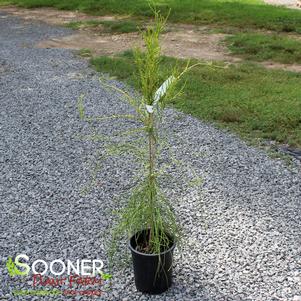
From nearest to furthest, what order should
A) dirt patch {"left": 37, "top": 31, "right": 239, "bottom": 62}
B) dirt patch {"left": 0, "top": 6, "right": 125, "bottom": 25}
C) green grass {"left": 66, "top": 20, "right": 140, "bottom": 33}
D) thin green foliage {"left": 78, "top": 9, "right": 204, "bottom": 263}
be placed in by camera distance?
thin green foliage {"left": 78, "top": 9, "right": 204, "bottom": 263}
dirt patch {"left": 37, "top": 31, "right": 239, "bottom": 62}
green grass {"left": 66, "top": 20, "right": 140, "bottom": 33}
dirt patch {"left": 0, "top": 6, "right": 125, "bottom": 25}

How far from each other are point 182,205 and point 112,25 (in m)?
7.73

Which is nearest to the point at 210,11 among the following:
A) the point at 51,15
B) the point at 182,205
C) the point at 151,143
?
the point at 51,15

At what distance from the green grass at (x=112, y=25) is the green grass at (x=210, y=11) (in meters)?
1.05

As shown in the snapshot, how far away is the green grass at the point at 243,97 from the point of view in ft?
19.1

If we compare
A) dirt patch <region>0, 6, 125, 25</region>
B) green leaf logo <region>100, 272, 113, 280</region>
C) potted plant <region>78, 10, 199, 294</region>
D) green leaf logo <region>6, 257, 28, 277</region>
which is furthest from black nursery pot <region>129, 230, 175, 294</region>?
dirt patch <region>0, 6, 125, 25</region>

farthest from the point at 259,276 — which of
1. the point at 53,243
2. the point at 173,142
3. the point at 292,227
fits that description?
the point at 173,142

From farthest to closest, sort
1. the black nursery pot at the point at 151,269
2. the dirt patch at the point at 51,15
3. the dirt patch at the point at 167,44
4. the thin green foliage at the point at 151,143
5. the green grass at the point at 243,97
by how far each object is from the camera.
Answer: the dirt patch at the point at 51,15 → the dirt patch at the point at 167,44 → the green grass at the point at 243,97 → the black nursery pot at the point at 151,269 → the thin green foliage at the point at 151,143

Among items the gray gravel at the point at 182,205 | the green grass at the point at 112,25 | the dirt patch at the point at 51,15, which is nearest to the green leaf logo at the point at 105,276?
A: the gray gravel at the point at 182,205

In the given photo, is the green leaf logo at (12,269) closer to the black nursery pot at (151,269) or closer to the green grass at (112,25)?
the black nursery pot at (151,269)

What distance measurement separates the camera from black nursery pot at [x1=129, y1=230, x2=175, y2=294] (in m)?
3.13

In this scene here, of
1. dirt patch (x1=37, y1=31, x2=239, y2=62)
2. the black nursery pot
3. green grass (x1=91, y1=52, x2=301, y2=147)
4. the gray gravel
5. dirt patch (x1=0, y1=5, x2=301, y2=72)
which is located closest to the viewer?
the black nursery pot

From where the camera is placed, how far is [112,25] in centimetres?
1113

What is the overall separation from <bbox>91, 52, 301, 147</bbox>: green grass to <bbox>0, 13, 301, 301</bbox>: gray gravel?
0.37 m

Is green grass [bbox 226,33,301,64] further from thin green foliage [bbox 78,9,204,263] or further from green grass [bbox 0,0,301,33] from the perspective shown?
thin green foliage [bbox 78,9,204,263]
